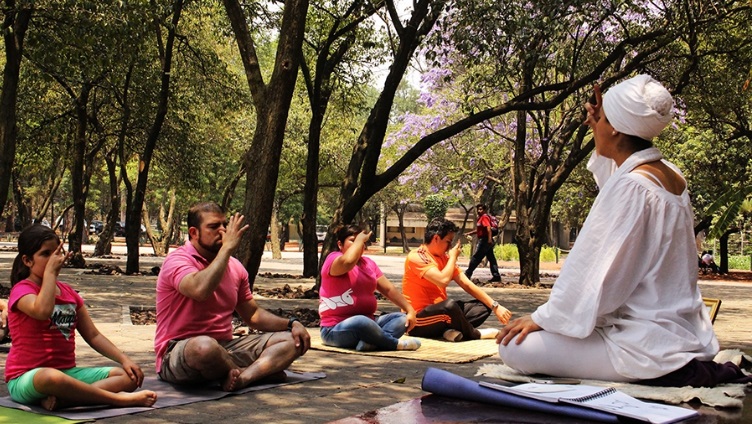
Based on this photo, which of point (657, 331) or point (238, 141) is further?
point (238, 141)

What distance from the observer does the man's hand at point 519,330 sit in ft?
12.2

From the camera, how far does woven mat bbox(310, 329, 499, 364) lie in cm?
827

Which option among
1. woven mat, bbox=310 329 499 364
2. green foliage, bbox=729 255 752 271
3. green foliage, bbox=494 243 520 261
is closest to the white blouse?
woven mat, bbox=310 329 499 364

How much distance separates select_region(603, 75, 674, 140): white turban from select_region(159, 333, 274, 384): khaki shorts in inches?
133

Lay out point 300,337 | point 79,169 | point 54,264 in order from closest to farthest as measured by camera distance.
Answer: point 54,264, point 300,337, point 79,169

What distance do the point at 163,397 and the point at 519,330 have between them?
9.91 feet

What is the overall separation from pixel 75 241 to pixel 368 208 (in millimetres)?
36402

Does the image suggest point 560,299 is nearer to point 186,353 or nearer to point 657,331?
point 657,331

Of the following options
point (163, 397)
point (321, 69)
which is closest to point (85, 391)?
point (163, 397)

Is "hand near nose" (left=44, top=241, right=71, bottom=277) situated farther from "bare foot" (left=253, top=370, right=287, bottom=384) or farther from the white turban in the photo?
the white turban

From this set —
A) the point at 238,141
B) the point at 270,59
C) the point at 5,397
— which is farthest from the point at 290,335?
the point at 270,59

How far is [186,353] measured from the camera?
19.7 ft

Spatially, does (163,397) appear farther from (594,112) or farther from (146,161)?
(146,161)

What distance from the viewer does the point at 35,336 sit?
5422mm
